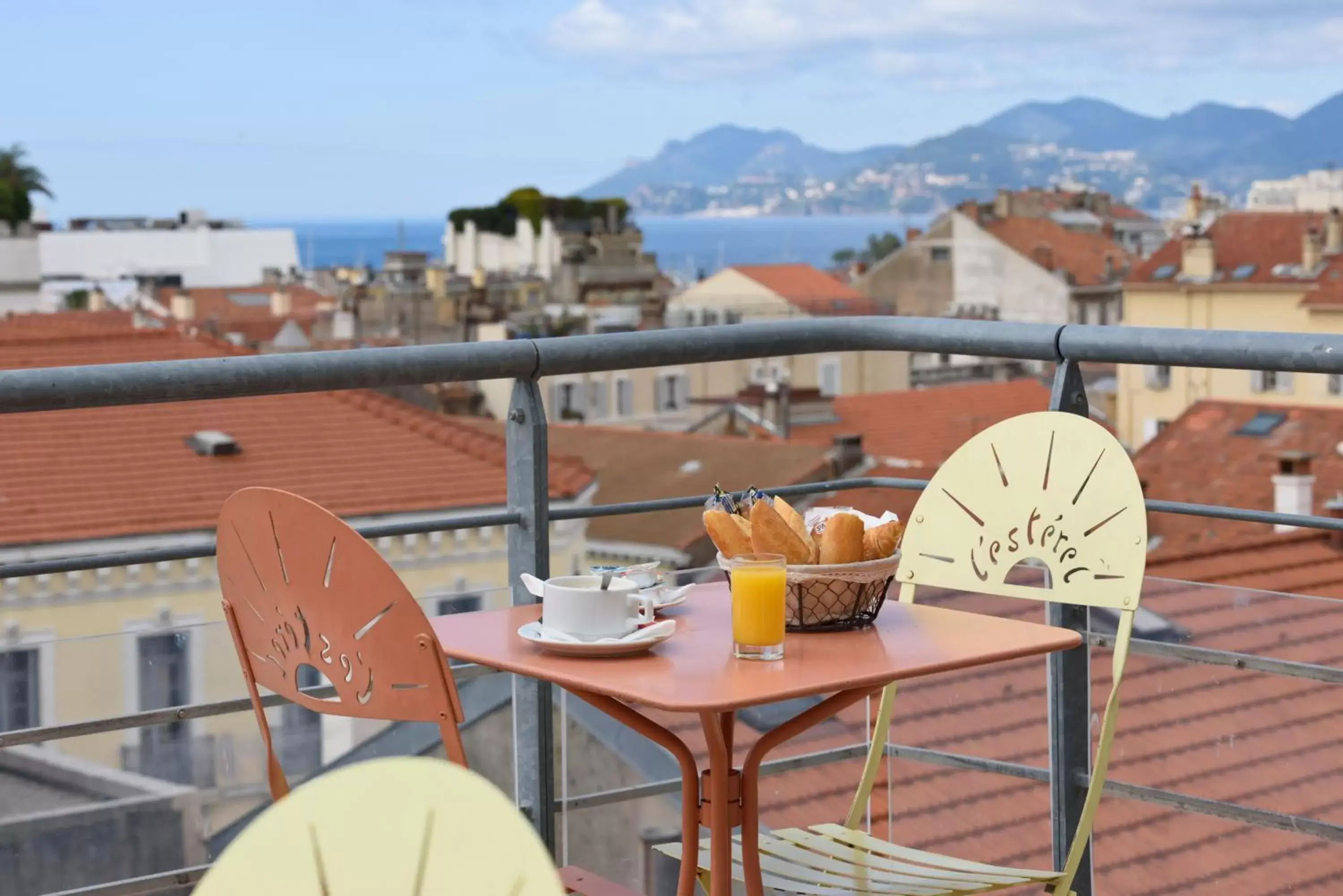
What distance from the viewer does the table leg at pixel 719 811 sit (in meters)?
1.95

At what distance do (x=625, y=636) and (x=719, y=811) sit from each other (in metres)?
0.22

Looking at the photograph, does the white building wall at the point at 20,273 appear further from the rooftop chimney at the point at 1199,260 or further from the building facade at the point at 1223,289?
the rooftop chimney at the point at 1199,260

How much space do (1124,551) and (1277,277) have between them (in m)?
51.0

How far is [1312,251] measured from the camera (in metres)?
50.5

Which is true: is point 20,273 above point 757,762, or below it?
above

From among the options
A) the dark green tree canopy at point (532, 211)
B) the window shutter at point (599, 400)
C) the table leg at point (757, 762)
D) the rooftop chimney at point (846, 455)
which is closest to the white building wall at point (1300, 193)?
the dark green tree canopy at point (532, 211)

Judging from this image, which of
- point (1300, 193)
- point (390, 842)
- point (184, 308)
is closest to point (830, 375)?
point (184, 308)

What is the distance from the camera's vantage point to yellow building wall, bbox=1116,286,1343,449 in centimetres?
4944

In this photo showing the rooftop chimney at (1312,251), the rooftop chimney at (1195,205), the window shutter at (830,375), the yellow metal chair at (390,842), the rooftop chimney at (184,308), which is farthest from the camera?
the rooftop chimney at (1195,205)

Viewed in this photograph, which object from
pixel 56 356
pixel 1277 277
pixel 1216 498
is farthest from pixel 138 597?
pixel 1277 277

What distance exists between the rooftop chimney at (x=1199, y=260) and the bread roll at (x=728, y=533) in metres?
51.7

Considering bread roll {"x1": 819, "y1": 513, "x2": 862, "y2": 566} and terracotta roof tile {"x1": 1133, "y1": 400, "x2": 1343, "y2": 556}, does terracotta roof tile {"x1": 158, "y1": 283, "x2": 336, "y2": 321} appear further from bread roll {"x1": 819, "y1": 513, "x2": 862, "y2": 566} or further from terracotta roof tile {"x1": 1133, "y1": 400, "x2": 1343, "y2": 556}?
bread roll {"x1": 819, "y1": 513, "x2": 862, "y2": 566}

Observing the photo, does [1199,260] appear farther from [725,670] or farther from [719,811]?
[725,670]

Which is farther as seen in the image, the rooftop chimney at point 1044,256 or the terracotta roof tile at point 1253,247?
the rooftop chimney at point 1044,256
